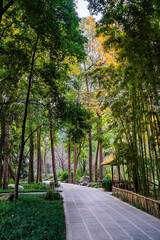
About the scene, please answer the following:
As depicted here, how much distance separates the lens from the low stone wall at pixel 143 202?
4836mm

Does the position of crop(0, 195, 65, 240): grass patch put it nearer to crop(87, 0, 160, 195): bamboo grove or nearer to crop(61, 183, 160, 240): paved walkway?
crop(61, 183, 160, 240): paved walkway

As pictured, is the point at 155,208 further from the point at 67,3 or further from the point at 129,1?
the point at 67,3

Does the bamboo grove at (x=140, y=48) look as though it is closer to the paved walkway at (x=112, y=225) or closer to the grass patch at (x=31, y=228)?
the paved walkway at (x=112, y=225)

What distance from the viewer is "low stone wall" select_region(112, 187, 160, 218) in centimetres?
484

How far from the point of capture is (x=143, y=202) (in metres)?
5.59

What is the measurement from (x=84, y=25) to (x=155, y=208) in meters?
13.9

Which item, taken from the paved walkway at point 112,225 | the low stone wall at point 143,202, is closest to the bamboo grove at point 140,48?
the low stone wall at point 143,202

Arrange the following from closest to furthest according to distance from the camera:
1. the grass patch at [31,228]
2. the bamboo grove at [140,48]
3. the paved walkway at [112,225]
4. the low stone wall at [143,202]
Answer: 1. the grass patch at [31,228]
2. the paved walkway at [112,225]
3. the bamboo grove at [140,48]
4. the low stone wall at [143,202]

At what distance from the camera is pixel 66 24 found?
18.7 feet

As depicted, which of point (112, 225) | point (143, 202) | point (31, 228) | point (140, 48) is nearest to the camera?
point (31, 228)

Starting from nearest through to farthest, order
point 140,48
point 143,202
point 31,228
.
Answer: point 31,228
point 140,48
point 143,202

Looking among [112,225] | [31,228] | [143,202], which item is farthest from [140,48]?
[31,228]

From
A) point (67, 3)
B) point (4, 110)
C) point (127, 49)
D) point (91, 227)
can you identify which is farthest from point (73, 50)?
point (91, 227)

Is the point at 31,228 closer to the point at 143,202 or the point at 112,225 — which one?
the point at 112,225
